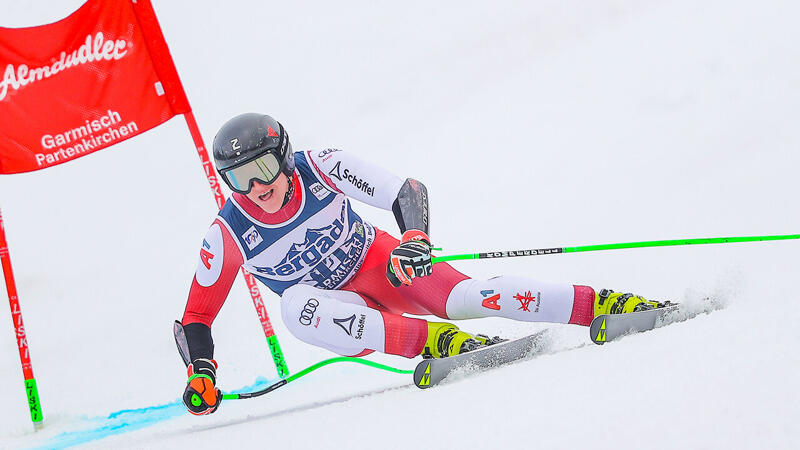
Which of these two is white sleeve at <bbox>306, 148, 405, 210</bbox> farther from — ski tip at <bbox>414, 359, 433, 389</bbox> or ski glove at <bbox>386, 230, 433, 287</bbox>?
ski tip at <bbox>414, 359, 433, 389</bbox>

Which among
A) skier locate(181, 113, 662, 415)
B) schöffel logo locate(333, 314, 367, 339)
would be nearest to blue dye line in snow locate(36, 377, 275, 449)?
skier locate(181, 113, 662, 415)

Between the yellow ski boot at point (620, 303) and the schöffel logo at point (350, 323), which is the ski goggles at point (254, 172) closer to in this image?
the schöffel logo at point (350, 323)

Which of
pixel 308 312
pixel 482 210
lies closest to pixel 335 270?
pixel 308 312

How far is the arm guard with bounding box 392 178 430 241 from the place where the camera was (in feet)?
9.77

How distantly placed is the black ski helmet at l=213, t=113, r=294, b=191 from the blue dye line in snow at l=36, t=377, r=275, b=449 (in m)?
1.73

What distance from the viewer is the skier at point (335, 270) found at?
2840mm

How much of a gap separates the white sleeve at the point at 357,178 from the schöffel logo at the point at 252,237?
35 cm

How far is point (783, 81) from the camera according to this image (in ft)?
20.4

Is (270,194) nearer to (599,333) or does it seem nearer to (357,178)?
(357,178)

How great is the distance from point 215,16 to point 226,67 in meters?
0.65

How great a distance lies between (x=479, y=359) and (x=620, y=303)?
547 mm

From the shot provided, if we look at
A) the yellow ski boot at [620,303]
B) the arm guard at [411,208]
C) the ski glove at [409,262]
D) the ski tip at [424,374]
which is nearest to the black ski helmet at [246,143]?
the arm guard at [411,208]

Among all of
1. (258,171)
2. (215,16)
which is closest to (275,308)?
(258,171)

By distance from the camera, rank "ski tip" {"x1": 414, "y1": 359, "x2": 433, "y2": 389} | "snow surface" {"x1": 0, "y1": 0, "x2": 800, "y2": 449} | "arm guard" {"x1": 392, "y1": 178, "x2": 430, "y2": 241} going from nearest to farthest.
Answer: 1. "snow surface" {"x1": 0, "y1": 0, "x2": 800, "y2": 449}
2. "ski tip" {"x1": 414, "y1": 359, "x2": 433, "y2": 389}
3. "arm guard" {"x1": 392, "y1": 178, "x2": 430, "y2": 241}
